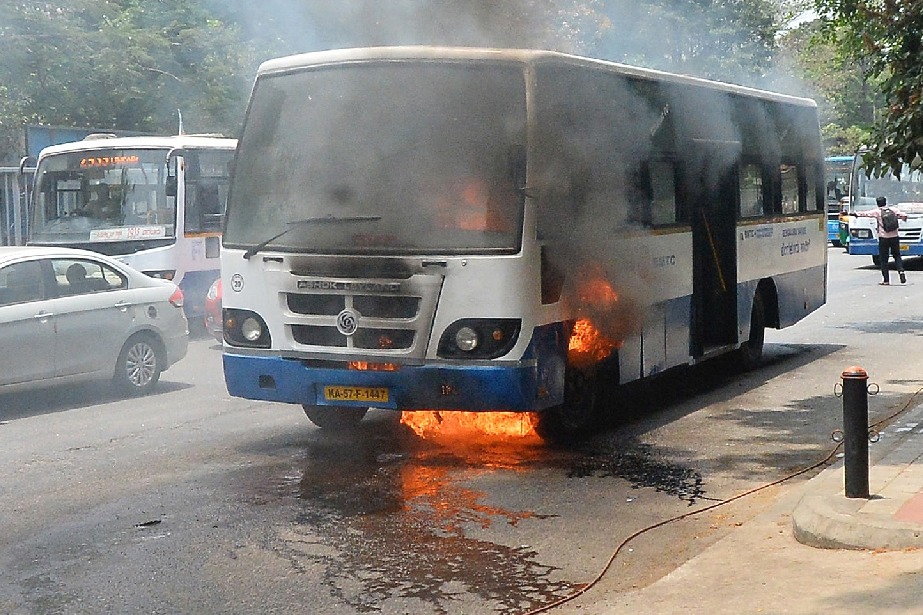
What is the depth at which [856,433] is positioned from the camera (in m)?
6.62

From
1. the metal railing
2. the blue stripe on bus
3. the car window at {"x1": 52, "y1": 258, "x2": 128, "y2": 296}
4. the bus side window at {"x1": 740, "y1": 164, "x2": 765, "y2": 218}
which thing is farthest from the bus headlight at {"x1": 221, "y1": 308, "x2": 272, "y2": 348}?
the metal railing

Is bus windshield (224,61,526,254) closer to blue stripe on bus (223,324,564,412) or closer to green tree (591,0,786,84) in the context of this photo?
blue stripe on bus (223,324,564,412)

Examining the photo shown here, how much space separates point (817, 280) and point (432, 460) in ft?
26.2

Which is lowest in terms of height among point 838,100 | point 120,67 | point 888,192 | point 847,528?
point 847,528

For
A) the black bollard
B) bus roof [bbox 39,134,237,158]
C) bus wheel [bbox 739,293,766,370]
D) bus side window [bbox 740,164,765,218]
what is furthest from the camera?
bus roof [bbox 39,134,237,158]

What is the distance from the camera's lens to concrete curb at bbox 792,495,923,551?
5902 mm

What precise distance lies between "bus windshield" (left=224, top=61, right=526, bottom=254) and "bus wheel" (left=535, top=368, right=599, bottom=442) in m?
1.45

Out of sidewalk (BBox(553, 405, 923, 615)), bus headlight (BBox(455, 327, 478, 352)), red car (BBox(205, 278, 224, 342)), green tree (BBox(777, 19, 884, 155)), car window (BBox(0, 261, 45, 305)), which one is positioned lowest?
sidewalk (BBox(553, 405, 923, 615))

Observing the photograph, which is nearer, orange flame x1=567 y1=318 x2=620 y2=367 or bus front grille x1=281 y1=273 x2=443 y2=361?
bus front grille x1=281 y1=273 x2=443 y2=361

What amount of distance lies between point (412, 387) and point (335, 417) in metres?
1.64

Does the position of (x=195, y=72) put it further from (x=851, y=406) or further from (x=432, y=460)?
(x=851, y=406)

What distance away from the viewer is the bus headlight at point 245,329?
8664mm

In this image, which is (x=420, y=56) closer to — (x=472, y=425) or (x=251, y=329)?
(x=251, y=329)

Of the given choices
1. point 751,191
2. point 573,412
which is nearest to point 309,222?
point 573,412
